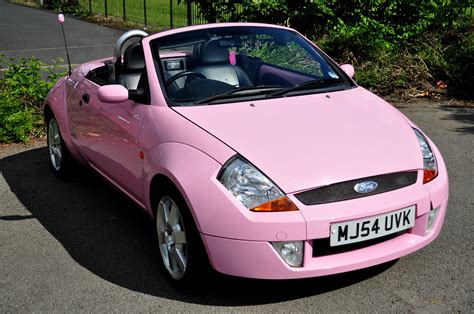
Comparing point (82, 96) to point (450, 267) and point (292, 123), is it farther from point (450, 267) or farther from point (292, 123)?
point (450, 267)

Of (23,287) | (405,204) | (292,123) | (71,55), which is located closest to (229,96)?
(292,123)

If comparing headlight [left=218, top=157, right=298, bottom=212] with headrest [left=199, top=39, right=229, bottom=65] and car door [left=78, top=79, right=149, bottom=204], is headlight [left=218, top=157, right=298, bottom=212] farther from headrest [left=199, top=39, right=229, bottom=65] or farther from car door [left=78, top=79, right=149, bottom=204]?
headrest [left=199, top=39, right=229, bottom=65]

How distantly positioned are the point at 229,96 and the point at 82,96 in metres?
1.62

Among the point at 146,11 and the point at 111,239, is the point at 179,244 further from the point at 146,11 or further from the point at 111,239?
the point at 146,11

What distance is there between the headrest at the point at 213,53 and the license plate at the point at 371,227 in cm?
192

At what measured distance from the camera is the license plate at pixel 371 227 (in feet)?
10.9

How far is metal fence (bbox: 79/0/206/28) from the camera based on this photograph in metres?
19.8

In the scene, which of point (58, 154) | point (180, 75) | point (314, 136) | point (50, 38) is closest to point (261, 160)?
point (314, 136)

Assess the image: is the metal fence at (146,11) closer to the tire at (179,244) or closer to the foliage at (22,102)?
the foliage at (22,102)

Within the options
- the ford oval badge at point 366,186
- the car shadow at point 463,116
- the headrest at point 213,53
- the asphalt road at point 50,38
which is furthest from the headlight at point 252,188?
the asphalt road at point 50,38

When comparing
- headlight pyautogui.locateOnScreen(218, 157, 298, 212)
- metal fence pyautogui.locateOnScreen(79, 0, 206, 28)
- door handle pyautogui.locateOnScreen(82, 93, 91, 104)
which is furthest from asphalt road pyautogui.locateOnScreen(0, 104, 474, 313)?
metal fence pyautogui.locateOnScreen(79, 0, 206, 28)

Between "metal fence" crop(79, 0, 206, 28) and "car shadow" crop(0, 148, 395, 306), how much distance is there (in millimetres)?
12164

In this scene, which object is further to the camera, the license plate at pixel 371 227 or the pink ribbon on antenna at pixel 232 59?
the pink ribbon on antenna at pixel 232 59

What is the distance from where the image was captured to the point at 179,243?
3.74 meters
